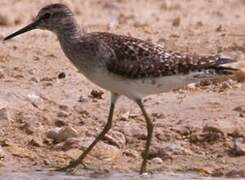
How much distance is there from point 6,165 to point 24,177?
40 centimetres

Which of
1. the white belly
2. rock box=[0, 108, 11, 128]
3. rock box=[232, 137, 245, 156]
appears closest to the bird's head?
the white belly

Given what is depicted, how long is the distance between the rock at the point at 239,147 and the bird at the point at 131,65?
0.75 metres

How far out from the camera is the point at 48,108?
11.8 m

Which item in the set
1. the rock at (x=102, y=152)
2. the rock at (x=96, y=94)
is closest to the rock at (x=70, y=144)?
the rock at (x=102, y=152)

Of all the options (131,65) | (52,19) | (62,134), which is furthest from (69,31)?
(62,134)

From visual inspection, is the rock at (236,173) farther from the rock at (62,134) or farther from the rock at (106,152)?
the rock at (62,134)

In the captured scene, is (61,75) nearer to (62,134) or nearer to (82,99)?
(82,99)

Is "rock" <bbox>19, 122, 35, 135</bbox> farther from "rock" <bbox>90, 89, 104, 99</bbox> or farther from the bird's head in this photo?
the bird's head

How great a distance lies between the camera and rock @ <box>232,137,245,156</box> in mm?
10852

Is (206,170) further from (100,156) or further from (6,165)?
(6,165)

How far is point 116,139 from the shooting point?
11156 millimetres

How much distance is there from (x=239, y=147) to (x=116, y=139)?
3.81ft

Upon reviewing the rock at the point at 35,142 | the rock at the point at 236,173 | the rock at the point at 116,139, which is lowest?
the rock at the point at 236,173

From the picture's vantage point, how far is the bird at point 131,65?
10.3m
